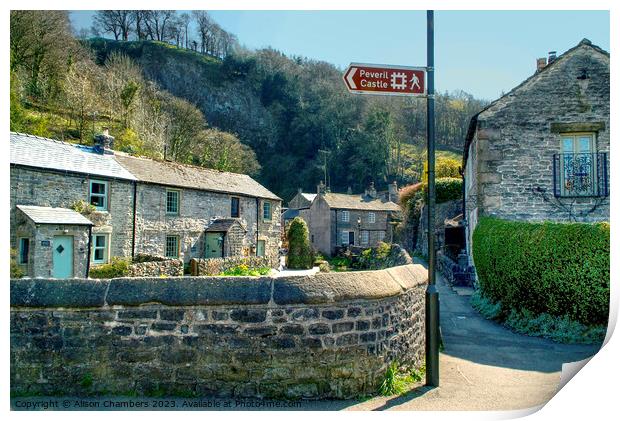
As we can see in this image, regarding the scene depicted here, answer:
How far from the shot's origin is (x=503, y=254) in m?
10.2

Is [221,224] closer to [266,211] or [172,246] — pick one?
[172,246]

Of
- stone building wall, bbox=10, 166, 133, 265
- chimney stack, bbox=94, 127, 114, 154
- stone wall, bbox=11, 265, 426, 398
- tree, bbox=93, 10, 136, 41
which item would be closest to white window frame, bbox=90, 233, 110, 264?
stone building wall, bbox=10, 166, 133, 265

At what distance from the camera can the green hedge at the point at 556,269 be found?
8.10 m

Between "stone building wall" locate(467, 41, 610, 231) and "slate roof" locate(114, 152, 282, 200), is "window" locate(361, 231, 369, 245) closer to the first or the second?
"slate roof" locate(114, 152, 282, 200)

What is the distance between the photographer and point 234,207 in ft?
89.8

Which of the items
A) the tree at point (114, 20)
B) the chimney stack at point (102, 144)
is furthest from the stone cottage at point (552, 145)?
the chimney stack at point (102, 144)

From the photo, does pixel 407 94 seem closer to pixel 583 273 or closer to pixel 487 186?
pixel 583 273

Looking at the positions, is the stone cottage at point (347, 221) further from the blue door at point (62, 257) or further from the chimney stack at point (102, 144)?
the blue door at point (62, 257)

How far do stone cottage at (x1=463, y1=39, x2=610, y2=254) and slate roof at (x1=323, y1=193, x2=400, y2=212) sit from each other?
2801 cm

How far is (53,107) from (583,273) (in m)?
32.8

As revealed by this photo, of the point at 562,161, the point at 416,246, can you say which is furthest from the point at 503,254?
the point at 416,246

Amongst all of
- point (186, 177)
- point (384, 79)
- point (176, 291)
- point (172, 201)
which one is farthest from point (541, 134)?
point (186, 177)

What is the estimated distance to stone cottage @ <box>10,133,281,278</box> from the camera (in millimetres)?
15359

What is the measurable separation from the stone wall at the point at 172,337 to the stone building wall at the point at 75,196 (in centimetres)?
1221
